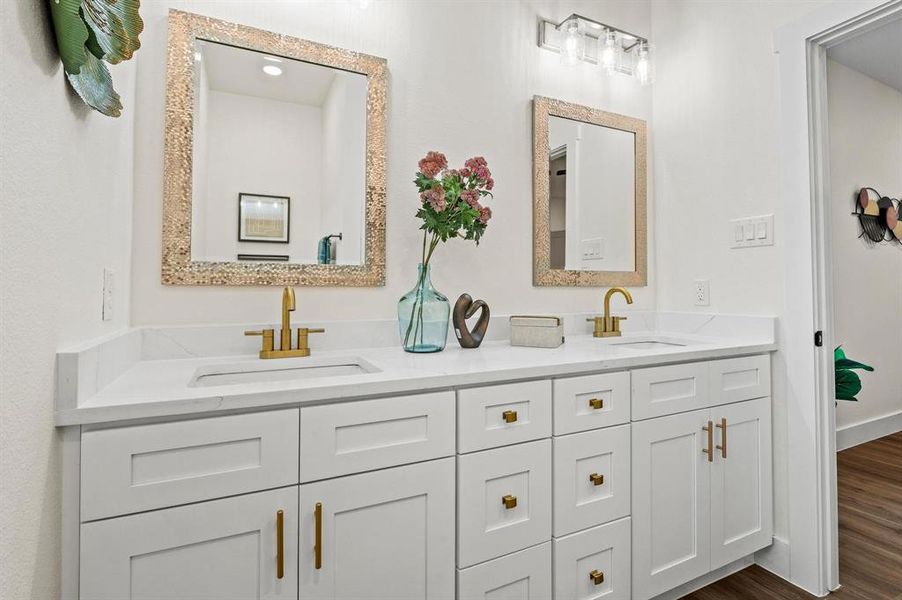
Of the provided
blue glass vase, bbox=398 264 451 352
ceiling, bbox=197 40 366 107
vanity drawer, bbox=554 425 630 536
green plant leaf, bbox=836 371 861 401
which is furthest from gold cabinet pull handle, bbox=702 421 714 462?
ceiling, bbox=197 40 366 107

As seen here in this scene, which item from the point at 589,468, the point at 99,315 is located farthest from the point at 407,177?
the point at 589,468

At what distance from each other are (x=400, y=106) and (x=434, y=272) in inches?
24.5

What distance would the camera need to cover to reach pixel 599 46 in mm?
2111

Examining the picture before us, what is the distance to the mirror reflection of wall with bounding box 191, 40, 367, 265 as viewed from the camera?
1.45 meters

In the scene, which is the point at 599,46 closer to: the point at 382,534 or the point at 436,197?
the point at 436,197

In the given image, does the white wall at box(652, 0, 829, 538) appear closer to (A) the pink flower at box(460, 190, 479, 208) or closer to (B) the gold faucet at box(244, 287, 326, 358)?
(A) the pink flower at box(460, 190, 479, 208)

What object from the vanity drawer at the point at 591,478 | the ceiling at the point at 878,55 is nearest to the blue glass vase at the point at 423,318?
the vanity drawer at the point at 591,478

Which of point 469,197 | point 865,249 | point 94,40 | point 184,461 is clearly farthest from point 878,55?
point 184,461

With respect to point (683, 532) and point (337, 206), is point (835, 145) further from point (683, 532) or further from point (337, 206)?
point (337, 206)

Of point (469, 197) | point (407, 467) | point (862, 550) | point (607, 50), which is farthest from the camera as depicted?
point (607, 50)

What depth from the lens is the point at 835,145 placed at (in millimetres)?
3041

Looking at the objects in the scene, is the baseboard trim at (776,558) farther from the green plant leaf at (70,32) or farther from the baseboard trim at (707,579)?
the green plant leaf at (70,32)

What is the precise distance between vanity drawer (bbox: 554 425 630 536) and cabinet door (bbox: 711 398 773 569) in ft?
1.43

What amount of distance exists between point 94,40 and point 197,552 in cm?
95
